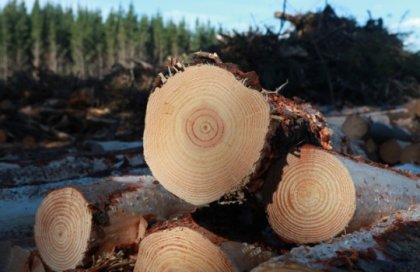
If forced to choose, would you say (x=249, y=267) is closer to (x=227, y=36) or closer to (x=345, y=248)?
(x=345, y=248)

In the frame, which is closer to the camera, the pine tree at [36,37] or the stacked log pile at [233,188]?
the stacked log pile at [233,188]

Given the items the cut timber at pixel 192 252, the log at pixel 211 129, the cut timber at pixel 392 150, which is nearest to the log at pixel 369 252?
the cut timber at pixel 192 252

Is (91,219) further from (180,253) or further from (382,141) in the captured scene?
(382,141)

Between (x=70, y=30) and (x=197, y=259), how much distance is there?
8001 cm

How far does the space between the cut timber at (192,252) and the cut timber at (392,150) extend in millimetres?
4876

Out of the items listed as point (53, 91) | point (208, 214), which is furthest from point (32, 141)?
point (208, 214)

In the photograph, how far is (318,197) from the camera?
117 inches

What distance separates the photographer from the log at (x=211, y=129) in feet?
9.62

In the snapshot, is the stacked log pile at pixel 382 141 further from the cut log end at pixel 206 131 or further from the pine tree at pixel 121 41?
the pine tree at pixel 121 41

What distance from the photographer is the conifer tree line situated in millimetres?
72625

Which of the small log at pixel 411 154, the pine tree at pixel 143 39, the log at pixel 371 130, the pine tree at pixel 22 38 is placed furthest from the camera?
the pine tree at pixel 143 39

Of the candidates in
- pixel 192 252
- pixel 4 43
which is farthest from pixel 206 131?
pixel 4 43

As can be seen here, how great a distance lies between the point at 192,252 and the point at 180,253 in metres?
0.07

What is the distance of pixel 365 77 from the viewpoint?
12.5 m
